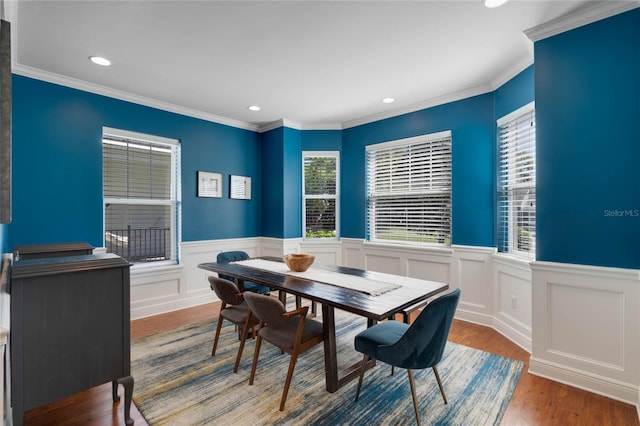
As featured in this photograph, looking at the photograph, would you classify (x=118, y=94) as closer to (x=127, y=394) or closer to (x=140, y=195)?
(x=140, y=195)

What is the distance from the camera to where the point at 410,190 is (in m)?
4.19

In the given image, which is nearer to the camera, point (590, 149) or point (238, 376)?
point (590, 149)

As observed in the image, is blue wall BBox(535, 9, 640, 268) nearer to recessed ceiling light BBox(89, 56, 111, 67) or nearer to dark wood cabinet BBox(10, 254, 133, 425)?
dark wood cabinet BBox(10, 254, 133, 425)

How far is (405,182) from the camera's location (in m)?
4.25

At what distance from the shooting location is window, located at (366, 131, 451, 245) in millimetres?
3896

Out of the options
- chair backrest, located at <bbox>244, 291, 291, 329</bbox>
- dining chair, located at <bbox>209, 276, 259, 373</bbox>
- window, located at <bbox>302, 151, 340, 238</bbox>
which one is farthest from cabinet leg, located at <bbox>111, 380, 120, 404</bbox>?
window, located at <bbox>302, 151, 340, 238</bbox>

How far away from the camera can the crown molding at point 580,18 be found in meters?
2.08

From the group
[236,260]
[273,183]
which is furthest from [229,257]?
[273,183]

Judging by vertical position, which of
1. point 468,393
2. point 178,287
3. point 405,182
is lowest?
point 468,393

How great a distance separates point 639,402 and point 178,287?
4521 mm

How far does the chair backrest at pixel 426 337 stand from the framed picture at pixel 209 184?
3442mm

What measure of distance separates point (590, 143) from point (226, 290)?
9.75 ft

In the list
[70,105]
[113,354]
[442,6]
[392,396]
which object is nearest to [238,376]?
[113,354]

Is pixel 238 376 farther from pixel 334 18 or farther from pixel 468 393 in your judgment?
pixel 334 18
